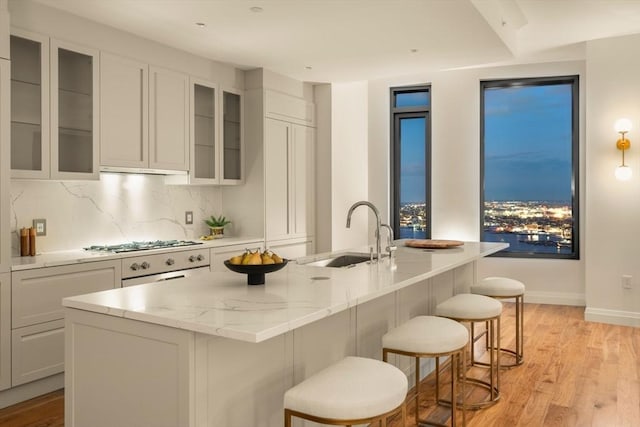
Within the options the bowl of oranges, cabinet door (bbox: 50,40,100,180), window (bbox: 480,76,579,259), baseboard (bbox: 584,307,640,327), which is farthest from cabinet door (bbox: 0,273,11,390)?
window (bbox: 480,76,579,259)

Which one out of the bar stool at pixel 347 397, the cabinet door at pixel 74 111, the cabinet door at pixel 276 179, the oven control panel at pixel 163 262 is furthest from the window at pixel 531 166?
the bar stool at pixel 347 397

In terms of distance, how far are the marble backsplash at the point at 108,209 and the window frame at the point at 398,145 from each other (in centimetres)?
253

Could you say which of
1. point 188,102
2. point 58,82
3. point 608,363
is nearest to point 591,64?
point 608,363

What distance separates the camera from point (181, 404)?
1.70m

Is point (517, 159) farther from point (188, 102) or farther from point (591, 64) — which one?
point (188, 102)

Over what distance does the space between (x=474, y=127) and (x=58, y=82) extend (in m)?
4.66

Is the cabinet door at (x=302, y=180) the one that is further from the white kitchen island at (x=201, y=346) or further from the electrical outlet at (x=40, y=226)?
the white kitchen island at (x=201, y=346)

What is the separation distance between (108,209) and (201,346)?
3.00 metres

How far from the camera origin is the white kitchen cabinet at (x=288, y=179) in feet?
17.7

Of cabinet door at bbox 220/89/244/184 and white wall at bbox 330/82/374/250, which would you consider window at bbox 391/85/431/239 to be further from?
cabinet door at bbox 220/89/244/184

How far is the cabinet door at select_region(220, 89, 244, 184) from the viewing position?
204 inches

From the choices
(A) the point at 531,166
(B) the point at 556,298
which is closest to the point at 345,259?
(B) the point at 556,298

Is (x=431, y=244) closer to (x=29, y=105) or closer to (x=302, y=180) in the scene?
(x=302, y=180)

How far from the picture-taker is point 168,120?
4508mm
